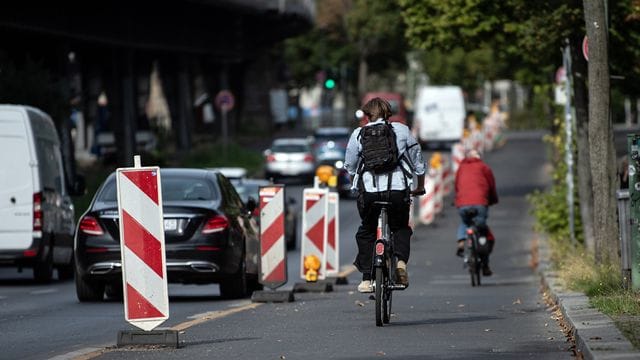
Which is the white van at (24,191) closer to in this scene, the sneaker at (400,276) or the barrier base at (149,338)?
the sneaker at (400,276)

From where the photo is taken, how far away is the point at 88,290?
1953 centimetres

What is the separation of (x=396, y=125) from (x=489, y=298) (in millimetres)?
5248

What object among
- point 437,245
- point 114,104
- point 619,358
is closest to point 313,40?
point 114,104

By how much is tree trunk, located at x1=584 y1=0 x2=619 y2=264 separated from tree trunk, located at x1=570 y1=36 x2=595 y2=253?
5954 millimetres

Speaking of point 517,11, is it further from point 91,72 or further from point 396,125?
point 91,72

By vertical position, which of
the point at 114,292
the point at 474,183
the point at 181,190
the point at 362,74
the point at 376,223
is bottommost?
the point at 114,292

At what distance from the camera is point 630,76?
2605cm

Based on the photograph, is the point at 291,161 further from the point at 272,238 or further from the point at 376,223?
the point at 376,223

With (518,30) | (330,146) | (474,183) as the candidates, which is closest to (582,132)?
(518,30)

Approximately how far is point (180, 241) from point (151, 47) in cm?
3820

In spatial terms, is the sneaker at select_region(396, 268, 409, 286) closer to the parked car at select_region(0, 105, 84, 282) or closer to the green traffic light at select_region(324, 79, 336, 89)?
the parked car at select_region(0, 105, 84, 282)

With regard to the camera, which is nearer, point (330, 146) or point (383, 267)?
point (383, 267)

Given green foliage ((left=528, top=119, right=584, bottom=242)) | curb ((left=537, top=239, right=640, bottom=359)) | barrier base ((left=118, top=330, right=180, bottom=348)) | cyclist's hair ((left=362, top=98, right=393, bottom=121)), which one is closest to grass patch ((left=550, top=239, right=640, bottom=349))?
curb ((left=537, top=239, right=640, bottom=359))

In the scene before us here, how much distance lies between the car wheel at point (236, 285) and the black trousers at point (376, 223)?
16.6 ft
